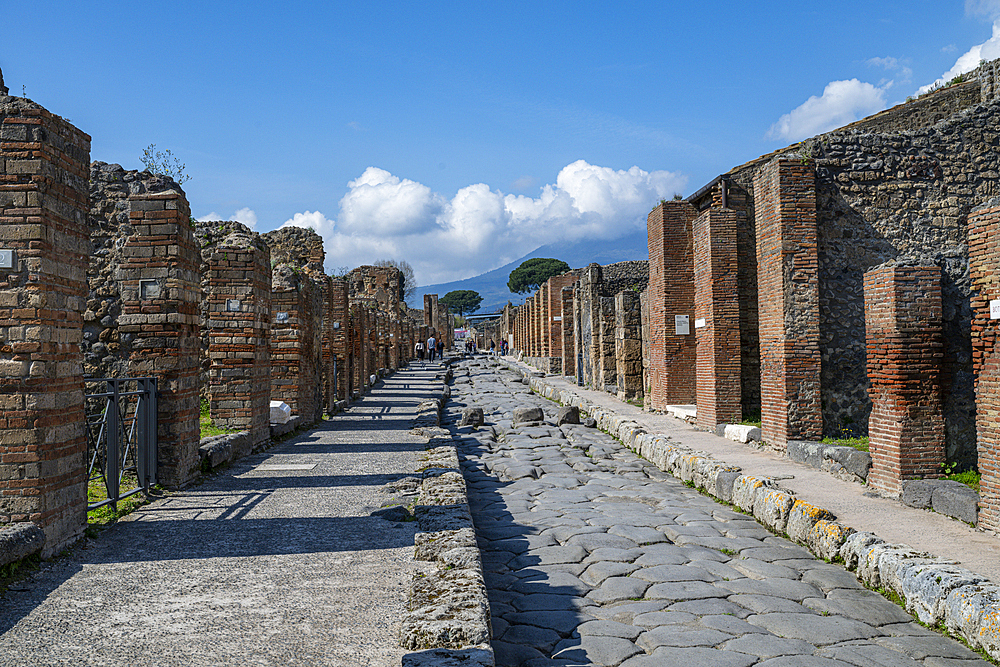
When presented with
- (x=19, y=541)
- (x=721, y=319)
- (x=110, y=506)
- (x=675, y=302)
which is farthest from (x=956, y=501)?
(x=675, y=302)

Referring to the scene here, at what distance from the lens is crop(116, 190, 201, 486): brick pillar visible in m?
6.86

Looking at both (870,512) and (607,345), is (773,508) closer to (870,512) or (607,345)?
(870,512)

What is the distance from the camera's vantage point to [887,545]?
15.6 ft

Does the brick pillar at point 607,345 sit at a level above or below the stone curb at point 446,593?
above

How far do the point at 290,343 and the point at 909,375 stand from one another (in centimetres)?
887

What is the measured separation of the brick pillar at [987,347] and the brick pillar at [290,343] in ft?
30.4

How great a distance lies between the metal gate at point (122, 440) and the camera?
226 inches

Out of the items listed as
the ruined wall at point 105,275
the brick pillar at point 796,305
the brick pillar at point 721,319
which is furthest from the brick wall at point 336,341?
the brick pillar at point 796,305

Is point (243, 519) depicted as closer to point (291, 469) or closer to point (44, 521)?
point (44, 521)

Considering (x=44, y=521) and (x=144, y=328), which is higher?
(x=144, y=328)

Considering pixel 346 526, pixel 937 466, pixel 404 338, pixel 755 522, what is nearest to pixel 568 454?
pixel 755 522

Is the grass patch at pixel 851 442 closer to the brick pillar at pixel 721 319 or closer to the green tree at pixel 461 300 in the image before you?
the brick pillar at pixel 721 319

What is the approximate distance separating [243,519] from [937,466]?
6.49 meters

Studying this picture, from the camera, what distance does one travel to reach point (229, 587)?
13.1 ft
